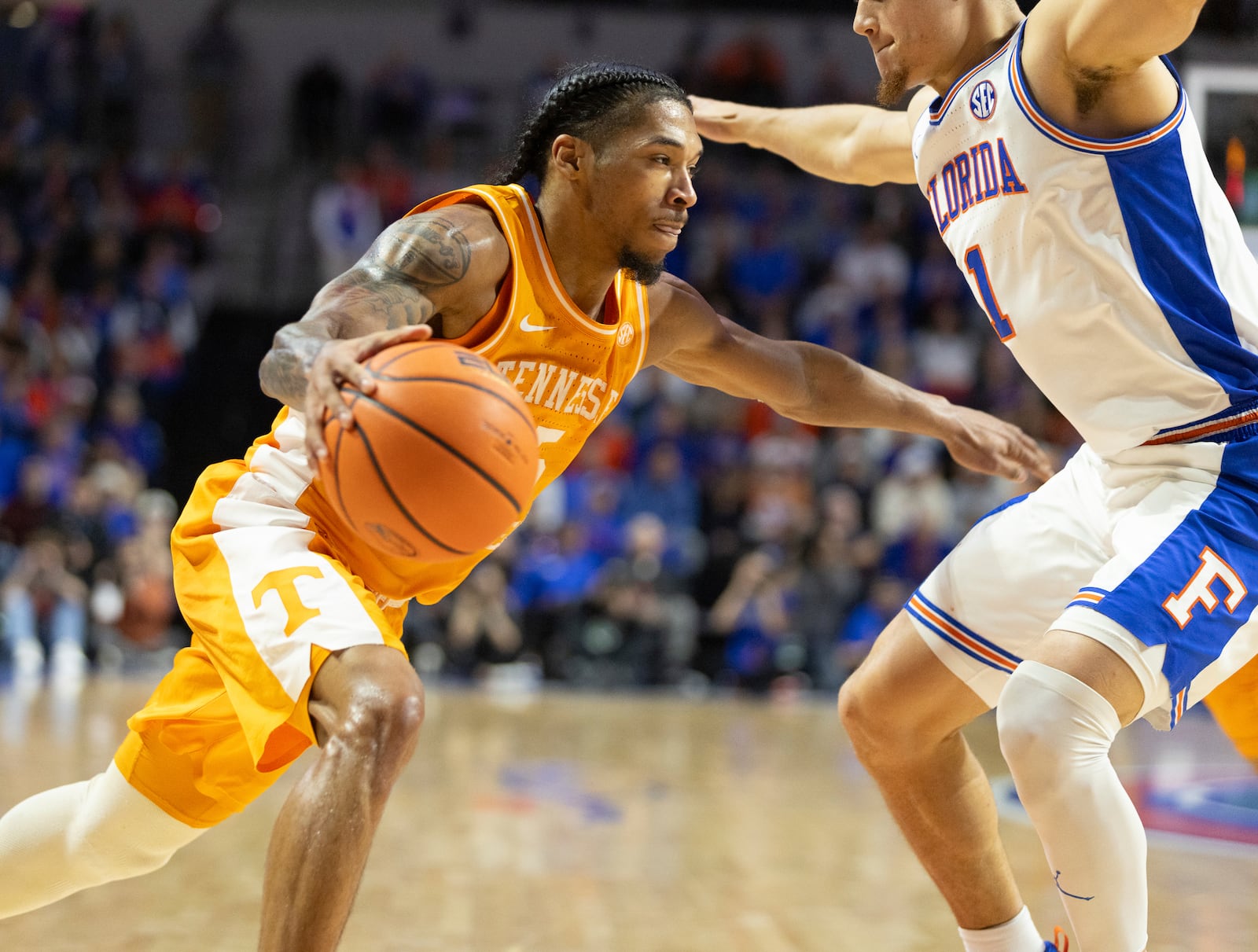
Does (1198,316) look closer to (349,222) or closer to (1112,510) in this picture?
(1112,510)

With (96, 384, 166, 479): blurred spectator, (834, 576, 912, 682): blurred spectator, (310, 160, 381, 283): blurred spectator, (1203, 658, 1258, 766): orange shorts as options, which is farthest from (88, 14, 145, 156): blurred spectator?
(1203, 658, 1258, 766): orange shorts

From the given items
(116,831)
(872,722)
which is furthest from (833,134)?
(116,831)

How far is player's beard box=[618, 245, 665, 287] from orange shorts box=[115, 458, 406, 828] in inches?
38.1

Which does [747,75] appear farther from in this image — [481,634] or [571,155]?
[571,155]

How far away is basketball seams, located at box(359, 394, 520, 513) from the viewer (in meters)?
2.50

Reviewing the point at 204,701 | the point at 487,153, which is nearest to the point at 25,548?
the point at 487,153

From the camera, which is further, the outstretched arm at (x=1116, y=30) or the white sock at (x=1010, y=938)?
the white sock at (x=1010, y=938)

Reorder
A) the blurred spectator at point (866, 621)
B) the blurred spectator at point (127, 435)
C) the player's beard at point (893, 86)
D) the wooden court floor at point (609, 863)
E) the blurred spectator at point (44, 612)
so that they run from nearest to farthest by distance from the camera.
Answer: the player's beard at point (893, 86) < the wooden court floor at point (609, 863) < the blurred spectator at point (44, 612) < the blurred spectator at point (866, 621) < the blurred spectator at point (127, 435)

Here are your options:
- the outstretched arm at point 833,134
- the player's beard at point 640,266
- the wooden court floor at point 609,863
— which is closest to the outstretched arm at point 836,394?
the player's beard at point 640,266

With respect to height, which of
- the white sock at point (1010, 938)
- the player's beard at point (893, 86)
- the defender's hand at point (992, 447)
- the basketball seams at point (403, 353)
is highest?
the player's beard at point (893, 86)

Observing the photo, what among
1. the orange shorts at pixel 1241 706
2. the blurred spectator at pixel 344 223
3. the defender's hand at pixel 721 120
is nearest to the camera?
the orange shorts at pixel 1241 706

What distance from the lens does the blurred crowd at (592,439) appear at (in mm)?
11312

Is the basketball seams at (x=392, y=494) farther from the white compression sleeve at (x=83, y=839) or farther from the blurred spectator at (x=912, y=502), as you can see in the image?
the blurred spectator at (x=912, y=502)

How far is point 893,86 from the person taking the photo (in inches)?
130
